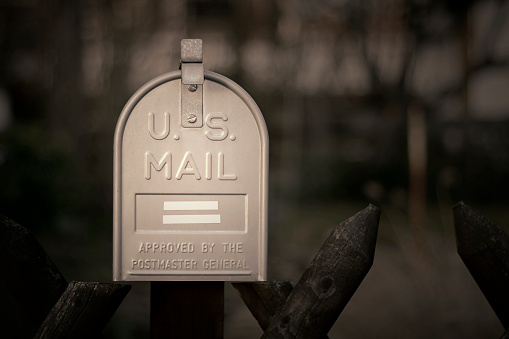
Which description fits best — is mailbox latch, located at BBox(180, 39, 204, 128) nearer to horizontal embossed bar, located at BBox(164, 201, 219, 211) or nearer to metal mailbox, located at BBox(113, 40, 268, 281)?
metal mailbox, located at BBox(113, 40, 268, 281)

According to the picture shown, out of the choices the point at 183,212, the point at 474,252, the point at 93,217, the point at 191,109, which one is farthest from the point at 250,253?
the point at 93,217

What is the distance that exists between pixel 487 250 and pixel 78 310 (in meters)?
1.01

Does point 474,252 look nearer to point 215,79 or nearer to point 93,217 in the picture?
point 215,79

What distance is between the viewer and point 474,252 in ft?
4.82

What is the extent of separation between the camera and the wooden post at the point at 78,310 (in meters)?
1.45

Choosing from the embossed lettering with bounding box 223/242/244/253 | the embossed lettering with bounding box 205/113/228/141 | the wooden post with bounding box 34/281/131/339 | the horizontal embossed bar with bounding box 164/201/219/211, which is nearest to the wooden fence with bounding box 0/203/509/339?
the wooden post with bounding box 34/281/131/339

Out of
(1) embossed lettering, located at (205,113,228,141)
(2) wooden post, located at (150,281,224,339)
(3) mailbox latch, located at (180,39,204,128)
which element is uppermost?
(3) mailbox latch, located at (180,39,204,128)

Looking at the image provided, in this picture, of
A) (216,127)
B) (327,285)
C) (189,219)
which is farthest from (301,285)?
(216,127)

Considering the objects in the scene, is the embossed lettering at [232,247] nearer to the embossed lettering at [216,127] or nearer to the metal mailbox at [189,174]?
the metal mailbox at [189,174]

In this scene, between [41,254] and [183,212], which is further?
[41,254]

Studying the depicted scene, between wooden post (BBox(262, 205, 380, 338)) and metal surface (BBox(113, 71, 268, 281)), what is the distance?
0.18 metres

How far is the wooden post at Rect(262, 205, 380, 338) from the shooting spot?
1.39 metres

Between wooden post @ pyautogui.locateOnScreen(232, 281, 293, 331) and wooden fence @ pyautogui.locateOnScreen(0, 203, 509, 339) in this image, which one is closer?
wooden fence @ pyautogui.locateOnScreen(0, 203, 509, 339)

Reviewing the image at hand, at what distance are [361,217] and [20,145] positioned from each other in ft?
7.94
